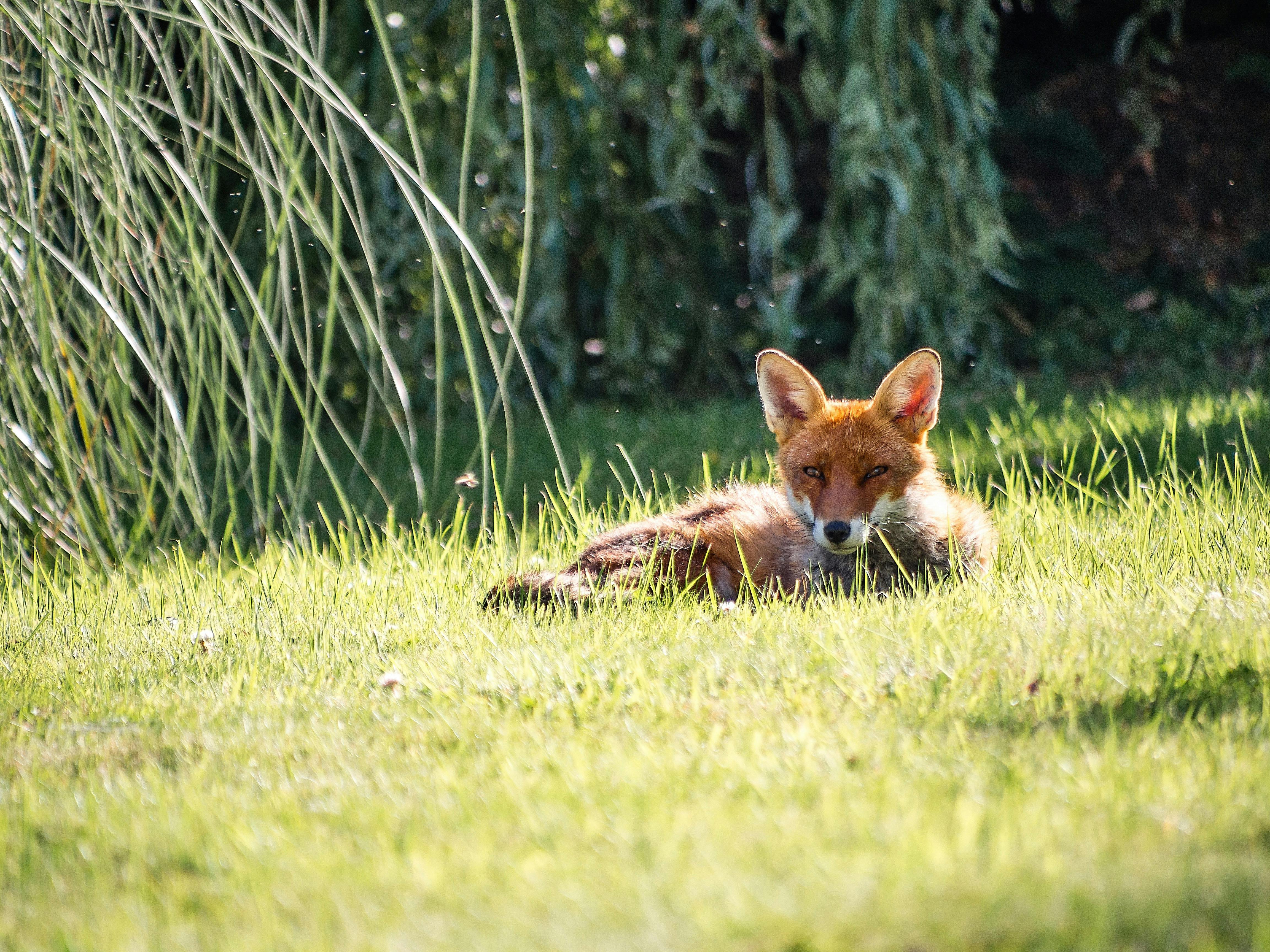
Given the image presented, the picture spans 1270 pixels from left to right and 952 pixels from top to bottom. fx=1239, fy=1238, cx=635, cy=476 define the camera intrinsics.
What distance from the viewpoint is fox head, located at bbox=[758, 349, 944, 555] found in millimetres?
3699

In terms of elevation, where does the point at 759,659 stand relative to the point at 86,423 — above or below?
below

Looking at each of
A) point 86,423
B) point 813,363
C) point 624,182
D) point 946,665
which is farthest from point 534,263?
point 946,665

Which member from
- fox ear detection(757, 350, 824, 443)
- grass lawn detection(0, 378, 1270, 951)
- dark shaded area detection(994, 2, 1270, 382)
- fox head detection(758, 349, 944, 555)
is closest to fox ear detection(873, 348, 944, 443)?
fox head detection(758, 349, 944, 555)

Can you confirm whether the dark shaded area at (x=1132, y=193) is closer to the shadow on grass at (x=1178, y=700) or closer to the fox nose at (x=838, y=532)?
the fox nose at (x=838, y=532)

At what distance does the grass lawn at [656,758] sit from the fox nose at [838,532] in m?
0.18

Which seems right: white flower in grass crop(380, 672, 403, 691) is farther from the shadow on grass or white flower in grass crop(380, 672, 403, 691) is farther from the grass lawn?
the shadow on grass

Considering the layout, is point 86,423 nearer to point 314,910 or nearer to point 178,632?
point 178,632

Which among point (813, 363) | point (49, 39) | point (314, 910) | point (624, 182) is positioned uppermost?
point (49, 39)

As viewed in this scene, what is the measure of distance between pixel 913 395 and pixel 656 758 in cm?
191

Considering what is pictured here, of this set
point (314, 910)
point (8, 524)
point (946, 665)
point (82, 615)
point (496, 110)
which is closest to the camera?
point (314, 910)

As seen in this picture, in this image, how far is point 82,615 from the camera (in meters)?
3.77

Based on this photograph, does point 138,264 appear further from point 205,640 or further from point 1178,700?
point 1178,700

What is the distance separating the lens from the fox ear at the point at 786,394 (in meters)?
4.02

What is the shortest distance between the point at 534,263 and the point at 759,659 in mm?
4656
